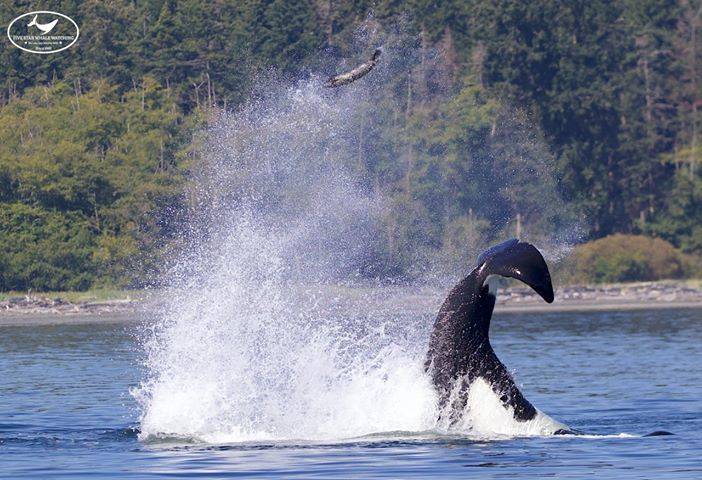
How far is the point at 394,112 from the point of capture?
3455 inches

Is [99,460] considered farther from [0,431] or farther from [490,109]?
[490,109]

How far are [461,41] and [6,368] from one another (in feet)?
211

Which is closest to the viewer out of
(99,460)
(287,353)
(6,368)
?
(99,460)

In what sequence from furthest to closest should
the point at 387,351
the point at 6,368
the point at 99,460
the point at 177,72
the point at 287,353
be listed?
the point at 177,72
the point at 6,368
the point at 287,353
the point at 387,351
the point at 99,460

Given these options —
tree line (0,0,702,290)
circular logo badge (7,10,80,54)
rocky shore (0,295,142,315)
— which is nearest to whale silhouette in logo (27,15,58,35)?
circular logo badge (7,10,80,54)

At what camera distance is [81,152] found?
81.9m

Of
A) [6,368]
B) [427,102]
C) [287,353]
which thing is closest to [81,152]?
[427,102]

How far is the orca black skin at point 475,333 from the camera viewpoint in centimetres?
1872

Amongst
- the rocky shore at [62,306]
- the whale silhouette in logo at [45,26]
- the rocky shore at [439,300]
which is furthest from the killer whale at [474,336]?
the whale silhouette in logo at [45,26]

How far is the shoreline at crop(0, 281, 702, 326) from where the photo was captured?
65.9m

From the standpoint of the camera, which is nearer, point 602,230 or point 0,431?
point 0,431

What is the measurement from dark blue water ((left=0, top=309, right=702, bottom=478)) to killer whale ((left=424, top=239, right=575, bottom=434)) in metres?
0.54

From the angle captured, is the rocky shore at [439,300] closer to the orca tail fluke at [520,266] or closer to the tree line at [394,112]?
the tree line at [394,112]

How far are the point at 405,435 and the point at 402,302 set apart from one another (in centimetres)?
4688
